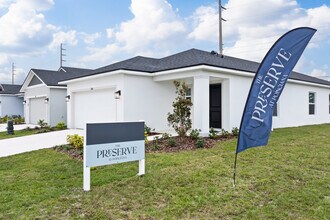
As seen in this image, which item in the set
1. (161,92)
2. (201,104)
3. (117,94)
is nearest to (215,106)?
(161,92)

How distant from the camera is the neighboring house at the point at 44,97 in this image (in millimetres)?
18531

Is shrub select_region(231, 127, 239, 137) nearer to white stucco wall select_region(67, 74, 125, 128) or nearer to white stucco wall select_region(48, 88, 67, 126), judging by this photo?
white stucco wall select_region(67, 74, 125, 128)

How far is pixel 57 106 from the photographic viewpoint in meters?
18.8

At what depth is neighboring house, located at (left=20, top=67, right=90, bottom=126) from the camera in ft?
60.8

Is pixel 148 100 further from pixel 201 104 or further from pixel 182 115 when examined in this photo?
pixel 182 115

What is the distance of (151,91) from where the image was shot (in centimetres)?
1281

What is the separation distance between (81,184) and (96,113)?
9492mm

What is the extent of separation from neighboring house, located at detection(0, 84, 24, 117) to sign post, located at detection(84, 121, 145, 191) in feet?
89.3

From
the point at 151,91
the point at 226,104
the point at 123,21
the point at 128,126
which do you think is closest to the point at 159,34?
the point at 123,21

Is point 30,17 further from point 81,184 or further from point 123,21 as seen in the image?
point 81,184

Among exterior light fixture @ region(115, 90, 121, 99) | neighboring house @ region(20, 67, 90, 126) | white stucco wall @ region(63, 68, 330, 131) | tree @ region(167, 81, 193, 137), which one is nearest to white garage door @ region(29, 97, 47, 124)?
neighboring house @ region(20, 67, 90, 126)

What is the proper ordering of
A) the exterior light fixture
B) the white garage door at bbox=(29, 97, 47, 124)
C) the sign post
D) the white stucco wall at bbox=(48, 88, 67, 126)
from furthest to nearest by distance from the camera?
the white garage door at bbox=(29, 97, 47, 124) < the white stucco wall at bbox=(48, 88, 67, 126) < the exterior light fixture < the sign post

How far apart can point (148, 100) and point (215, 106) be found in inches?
140

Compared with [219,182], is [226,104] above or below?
above
